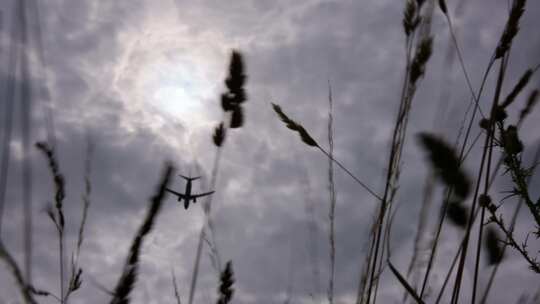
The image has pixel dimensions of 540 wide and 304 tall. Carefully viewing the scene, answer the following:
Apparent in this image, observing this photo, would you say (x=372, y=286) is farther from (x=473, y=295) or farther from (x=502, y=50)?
(x=502, y=50)

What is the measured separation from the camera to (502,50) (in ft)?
4.62

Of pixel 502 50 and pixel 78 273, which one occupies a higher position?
pixel 502 50

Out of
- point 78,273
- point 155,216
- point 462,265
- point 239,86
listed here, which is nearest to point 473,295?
point 462,265

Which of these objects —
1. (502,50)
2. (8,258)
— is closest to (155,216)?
(8,258)

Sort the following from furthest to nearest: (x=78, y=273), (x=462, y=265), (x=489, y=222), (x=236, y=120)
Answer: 1. (x=236, y=120)
2. (x=78, y=273)
3. (x=489, y=222)
4. (x=462, y=265)

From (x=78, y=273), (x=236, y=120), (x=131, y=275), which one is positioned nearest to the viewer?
(x=131, y=275)

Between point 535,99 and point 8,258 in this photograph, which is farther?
point 535,99

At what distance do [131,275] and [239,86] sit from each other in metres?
1.07

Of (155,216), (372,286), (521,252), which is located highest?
(521,252)

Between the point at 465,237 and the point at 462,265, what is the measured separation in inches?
3.2

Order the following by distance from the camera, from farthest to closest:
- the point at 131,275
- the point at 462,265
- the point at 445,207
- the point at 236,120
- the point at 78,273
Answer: the point at 236,120 < the point at 78,273 < the point at 445,207 < the point at 462,265 < the point at 131,275

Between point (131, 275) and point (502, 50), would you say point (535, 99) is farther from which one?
point (131, 275)

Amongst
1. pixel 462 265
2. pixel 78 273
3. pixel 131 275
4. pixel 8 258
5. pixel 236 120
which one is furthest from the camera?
pixel 236 120

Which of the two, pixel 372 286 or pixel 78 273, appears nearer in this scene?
pixel 372 286
